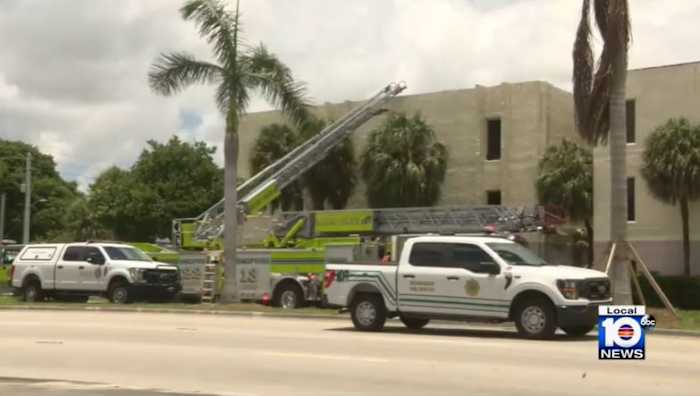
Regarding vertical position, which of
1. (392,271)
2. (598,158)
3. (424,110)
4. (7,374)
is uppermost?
(424,110)

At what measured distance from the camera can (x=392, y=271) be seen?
19969 mm

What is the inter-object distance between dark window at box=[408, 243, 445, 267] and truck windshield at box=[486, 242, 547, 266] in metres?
1.05

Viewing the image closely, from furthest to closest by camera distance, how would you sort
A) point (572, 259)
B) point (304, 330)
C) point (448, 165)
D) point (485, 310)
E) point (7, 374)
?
1. point (448, 165)
2. point (572, 259)
3. point (304, 330)
4. point (485, 310)
5. point (7, 374)

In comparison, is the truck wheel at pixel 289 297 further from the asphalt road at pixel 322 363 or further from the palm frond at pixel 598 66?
the palm frond at pixel 598 66

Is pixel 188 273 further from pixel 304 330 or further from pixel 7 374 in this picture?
pixel 7 374

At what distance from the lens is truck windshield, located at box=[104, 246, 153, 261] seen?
32.9 meters

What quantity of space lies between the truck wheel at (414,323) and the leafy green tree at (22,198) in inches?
2410

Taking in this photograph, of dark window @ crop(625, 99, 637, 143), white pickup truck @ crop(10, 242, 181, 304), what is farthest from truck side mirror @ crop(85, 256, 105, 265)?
dark window @ crop(625, 99, 637, 143)

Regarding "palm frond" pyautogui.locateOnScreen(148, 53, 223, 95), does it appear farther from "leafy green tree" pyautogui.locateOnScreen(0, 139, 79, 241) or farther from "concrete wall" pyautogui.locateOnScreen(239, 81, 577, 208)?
"leafy green tree" pyautogui.locateOnScreen(0, 139, 79, 241)

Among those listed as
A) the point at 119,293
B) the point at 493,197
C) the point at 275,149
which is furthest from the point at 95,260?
the point at 493,197

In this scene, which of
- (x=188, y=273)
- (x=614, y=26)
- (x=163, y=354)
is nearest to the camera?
(x=163, y=354)

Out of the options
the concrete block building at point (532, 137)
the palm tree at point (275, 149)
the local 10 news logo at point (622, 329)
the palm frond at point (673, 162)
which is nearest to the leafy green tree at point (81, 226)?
the palm tree at point (275, 149)

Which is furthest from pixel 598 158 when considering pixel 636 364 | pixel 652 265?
pixel 636 364

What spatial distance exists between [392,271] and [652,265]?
18.0 metres
